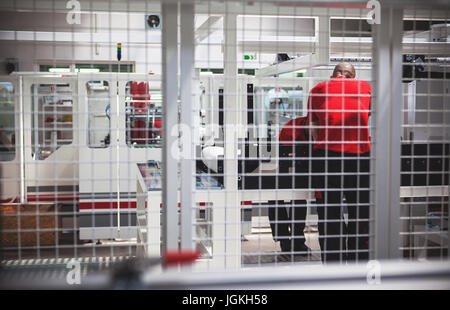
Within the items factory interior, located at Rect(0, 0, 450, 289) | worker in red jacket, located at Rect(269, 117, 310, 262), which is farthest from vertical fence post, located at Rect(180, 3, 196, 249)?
worker in red jacket, located at Rect(269, 117, 310, 262)

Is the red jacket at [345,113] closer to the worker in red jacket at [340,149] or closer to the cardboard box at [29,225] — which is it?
the worker in red jacket at [340,149]

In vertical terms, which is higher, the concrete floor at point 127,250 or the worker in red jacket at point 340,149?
the worker in red jacket at point 340,149

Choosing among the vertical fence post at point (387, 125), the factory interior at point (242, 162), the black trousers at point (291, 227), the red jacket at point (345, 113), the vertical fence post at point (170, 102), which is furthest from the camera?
the black trousers at point (291, 227)

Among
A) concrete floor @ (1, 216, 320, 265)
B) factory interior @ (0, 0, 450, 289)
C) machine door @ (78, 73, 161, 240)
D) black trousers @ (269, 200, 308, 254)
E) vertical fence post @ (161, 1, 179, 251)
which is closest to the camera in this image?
factory interior @ (0, 0, 450, 289)

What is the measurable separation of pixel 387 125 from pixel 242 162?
1811 millimetres

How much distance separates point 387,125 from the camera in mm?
2002

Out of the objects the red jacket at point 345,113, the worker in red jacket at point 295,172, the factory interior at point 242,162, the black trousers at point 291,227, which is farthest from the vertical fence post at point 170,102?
the black trousers at point 291,227

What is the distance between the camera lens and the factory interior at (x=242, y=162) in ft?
5.45

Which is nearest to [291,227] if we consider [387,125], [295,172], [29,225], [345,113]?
[295,172]

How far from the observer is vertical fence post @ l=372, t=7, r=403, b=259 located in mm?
1987

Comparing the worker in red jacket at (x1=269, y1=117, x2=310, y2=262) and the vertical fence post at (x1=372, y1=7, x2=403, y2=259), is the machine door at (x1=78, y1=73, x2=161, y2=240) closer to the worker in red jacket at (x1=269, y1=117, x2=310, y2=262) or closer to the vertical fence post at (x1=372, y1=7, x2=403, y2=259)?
the worker in red jacket at (x1=269, y1=117, x2=310, y2=262)
